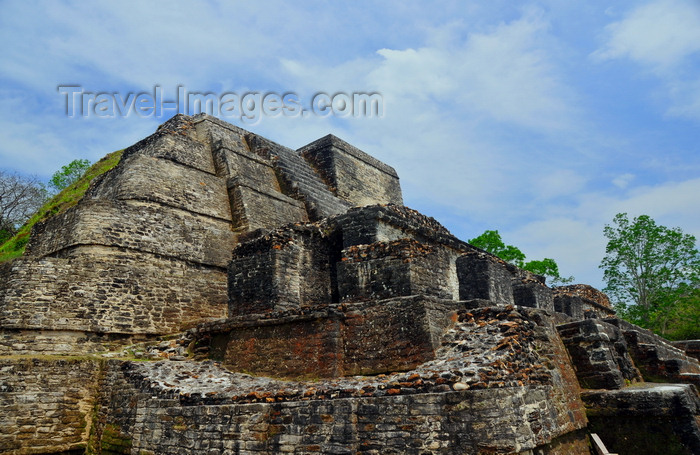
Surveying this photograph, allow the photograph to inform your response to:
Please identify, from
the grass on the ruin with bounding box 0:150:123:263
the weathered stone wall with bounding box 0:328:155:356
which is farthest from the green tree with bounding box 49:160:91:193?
the weathered stone wall with bounding box 0:328:155:356

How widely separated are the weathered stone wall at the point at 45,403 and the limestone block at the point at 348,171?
10759mm

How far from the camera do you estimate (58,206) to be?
53.9ft

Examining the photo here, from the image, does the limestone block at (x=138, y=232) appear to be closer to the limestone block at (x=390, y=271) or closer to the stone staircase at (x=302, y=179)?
the stone staircase at (x=302, y=179)

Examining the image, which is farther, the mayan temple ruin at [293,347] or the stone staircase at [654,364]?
the stone staircase at [654,364]

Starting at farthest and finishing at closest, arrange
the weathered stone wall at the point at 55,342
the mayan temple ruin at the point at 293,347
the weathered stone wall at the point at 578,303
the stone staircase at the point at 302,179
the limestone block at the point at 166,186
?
the stone staircase at the point at 302,179 → the weathered stone wall at the point at 578,303 → the limestone block at the point at 166,186 → the weathered stone wall at the point at 55,342 → the mayan temple ruin at the point at 293,347

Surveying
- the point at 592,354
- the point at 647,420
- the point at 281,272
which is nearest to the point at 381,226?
the point at 281,272

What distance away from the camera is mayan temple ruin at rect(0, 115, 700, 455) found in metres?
5.25

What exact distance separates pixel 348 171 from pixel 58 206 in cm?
999

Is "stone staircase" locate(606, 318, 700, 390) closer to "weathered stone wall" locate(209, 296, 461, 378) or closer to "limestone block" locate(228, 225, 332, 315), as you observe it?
"weathered stone wall" locate(209, 296, 461, 378)

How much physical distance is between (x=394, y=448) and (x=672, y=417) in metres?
4.32

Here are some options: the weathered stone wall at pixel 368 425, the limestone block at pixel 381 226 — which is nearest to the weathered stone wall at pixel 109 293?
the limestone block at pixel 381 226

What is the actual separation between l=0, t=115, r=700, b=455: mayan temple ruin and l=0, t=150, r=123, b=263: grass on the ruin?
4297mm

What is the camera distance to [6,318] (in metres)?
8.68

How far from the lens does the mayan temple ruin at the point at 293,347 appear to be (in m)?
5.25
